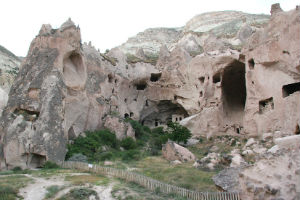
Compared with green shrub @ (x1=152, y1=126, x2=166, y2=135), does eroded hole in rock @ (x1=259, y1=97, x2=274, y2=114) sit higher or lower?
higher

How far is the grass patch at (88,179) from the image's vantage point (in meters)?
17.2

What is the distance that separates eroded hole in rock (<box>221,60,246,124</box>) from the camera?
112 ft

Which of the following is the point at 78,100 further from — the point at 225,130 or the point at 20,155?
the point at 225,130

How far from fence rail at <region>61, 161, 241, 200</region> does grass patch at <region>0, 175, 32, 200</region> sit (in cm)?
→ 424

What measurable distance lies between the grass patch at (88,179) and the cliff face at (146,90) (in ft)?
19.9

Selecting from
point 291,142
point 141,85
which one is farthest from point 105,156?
point 141,85

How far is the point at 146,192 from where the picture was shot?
52.5 ft

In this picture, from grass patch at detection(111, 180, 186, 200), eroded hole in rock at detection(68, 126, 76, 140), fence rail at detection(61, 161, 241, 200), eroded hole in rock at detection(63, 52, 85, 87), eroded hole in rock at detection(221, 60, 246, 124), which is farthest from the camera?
eroded hole in rock at detection(221, 60, 246, 124)

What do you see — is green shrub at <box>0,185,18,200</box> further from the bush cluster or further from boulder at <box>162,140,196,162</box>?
boulder at <box>162,140,196,162</box>

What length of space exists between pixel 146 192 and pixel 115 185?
1.99 meters

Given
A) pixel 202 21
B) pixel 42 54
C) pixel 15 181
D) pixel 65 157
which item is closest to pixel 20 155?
pixel 65 157

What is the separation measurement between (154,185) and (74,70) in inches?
723

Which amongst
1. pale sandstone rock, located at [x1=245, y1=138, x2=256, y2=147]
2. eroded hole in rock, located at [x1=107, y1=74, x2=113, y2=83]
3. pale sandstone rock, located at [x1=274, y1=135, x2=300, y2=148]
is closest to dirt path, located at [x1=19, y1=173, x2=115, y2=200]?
pale sandstone rock, located at [x1=274, y1=135, x2=300, y2=148]

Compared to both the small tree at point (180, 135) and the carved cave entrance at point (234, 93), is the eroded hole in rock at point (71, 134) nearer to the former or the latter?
the small tree at point (180, 135)
